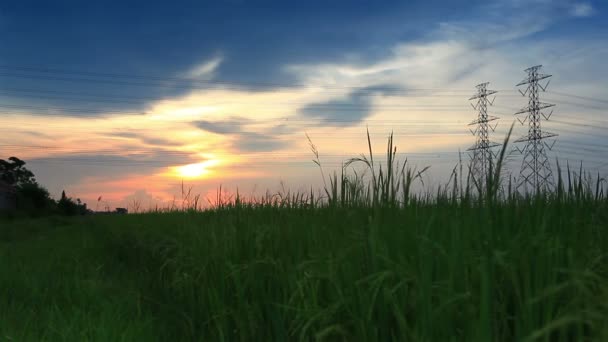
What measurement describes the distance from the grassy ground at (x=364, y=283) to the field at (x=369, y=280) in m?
0.01

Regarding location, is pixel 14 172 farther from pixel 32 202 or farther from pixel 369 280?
pixel 369 280

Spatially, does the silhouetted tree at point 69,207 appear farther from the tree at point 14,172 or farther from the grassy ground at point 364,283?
the grassy ground at point 364,283

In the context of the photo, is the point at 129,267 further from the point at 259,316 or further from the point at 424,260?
the point at 424,260

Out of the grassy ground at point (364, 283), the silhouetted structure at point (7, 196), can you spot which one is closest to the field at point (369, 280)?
the grassy ground at point (364, 283)

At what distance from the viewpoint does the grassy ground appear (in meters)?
2.63

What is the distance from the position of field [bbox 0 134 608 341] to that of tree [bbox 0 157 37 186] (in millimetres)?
52420

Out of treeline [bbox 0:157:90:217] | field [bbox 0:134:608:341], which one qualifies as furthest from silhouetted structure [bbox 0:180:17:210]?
field [bbox 0:134:608:341]

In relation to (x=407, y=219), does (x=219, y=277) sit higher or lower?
lower

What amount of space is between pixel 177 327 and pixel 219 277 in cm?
71

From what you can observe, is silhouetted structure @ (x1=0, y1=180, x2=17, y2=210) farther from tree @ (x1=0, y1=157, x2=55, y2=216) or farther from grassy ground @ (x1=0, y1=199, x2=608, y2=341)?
grassy ground @ (x1=0, y1=199, x2=608, y2=341)

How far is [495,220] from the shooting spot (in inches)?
124

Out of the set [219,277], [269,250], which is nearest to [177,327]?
[219,277]

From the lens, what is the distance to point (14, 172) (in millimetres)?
54281

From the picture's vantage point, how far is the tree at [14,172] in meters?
53.3
